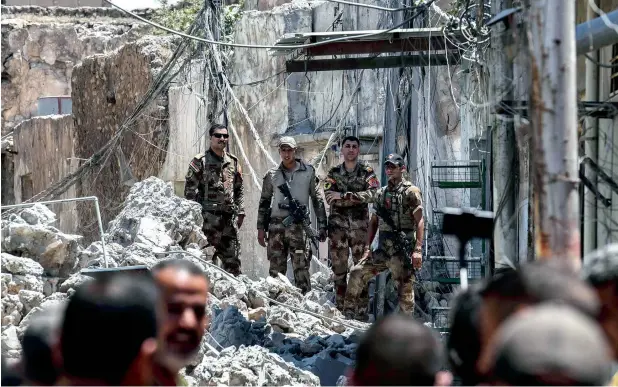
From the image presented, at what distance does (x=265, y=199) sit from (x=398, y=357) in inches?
393

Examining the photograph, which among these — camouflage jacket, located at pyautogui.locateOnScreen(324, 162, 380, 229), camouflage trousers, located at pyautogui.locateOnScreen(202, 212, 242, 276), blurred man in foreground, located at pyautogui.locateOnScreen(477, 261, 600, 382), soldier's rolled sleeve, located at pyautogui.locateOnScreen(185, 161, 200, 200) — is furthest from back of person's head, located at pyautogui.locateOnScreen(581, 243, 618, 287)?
camouflage trousers, located at pyautogui.locateOnScreen(202, 212, 242, 276)

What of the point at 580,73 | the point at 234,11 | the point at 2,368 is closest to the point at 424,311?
the point at 580,73

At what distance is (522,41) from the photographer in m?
6.44

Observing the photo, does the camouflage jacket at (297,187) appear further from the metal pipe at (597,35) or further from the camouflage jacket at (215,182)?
the metal pipe at (597,35)

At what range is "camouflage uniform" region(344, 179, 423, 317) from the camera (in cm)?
1179

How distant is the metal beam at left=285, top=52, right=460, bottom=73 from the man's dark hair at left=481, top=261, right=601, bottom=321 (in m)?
9.20

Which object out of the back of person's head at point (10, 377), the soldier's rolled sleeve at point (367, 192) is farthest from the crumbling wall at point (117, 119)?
the back of person's head at point (10, 377)

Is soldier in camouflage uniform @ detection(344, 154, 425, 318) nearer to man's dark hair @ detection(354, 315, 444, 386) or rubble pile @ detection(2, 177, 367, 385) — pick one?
rubble pile @ detection(2, 177, 367, 385)

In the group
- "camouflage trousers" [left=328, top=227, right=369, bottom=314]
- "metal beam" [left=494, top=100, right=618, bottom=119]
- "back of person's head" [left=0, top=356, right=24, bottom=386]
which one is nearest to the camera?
"back of person's head" [left=0, top=356, right=24, bottom=386]

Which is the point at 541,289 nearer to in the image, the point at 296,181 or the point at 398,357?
the point at 398,357

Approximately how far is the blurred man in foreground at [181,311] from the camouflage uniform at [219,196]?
8892 mm

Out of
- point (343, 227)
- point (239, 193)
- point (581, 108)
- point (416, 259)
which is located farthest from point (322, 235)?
point (581, 108)

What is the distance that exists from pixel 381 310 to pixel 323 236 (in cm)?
124

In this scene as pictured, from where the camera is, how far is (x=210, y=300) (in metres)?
11.2
